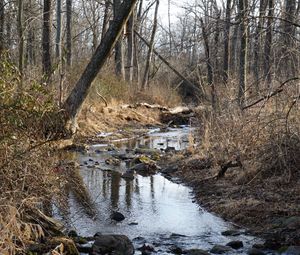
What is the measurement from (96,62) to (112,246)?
8825 millimetres

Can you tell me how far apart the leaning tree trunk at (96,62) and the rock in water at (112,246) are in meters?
7.41

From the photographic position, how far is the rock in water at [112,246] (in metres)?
6.83

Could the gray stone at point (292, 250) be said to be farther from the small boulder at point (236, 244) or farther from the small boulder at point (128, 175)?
the small boulder at point (128, 175)

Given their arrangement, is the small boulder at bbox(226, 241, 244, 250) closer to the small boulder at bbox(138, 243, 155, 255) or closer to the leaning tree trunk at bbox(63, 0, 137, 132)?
the small boulder at bbox(138, 243, 155, 255)

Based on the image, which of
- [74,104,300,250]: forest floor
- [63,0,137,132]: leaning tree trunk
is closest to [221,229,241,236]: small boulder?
[74,104,300,250]: forest floor

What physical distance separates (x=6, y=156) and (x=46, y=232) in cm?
120

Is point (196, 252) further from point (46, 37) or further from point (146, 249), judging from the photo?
point (46, 37)

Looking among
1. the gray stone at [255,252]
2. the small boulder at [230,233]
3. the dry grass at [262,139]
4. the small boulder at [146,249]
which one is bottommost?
the small boulder at [230,233]

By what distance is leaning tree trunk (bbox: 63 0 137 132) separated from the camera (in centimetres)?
1437

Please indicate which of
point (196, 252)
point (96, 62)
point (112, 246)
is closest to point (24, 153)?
point (112, 246)

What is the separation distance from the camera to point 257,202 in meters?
9.13

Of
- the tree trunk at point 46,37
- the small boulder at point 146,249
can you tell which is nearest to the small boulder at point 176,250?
the small boulder at point 146,249

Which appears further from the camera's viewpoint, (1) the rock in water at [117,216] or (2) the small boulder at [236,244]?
(1) the rock in water at [117,216]

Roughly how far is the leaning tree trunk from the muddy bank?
4.92m
